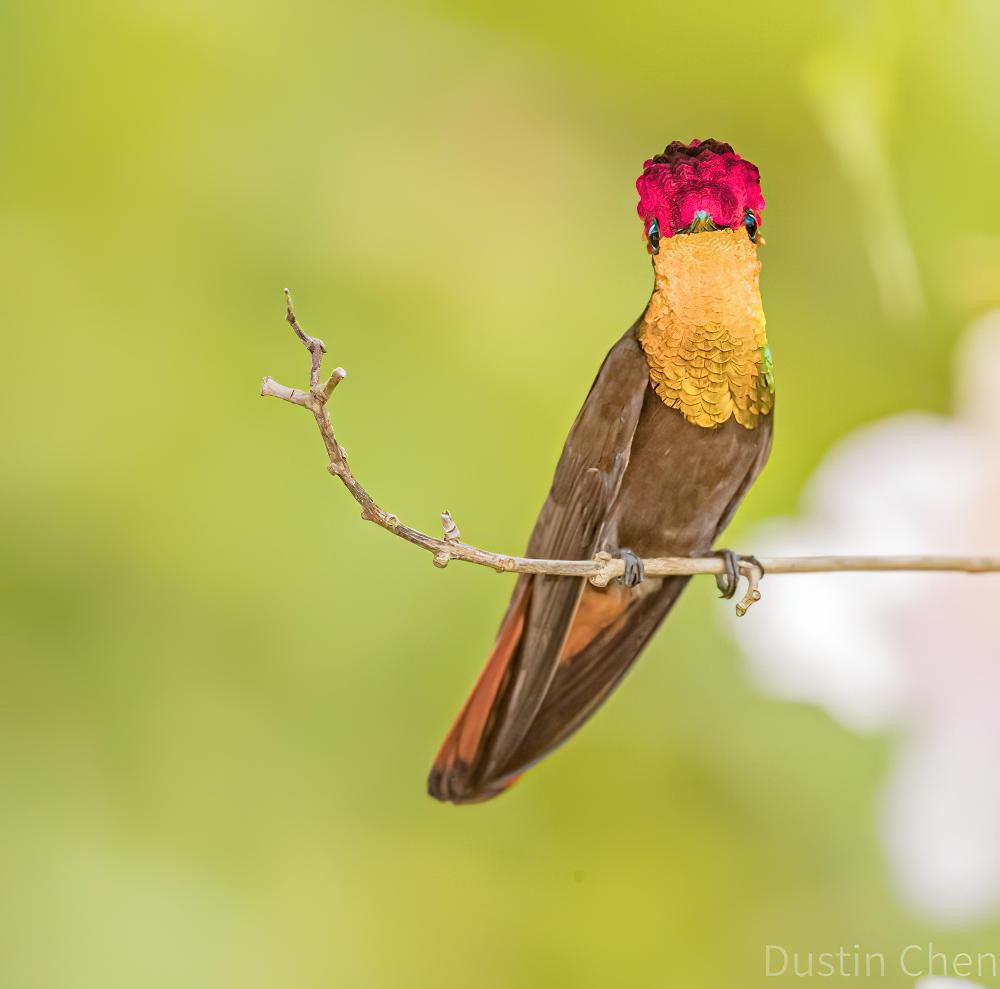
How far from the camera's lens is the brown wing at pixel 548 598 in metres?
0.65

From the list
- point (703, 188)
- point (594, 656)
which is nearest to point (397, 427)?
point (594, 656)

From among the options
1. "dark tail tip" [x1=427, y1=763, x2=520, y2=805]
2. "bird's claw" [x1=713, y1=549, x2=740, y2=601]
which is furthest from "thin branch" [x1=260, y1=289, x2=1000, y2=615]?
"dark tail tip" [x1=427, y1=763, x2=520, y2=805]

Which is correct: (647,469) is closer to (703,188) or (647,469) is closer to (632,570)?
(632,570)

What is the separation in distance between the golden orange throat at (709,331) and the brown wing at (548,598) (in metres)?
0.02

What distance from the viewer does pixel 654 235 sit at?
0.60 m

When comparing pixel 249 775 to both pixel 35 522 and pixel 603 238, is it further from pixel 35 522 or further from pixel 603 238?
pixel 603 238

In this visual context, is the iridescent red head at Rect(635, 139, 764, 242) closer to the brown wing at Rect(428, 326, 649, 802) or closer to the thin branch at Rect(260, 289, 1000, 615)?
the brown wing at Rect(428, 326, 649, 802)

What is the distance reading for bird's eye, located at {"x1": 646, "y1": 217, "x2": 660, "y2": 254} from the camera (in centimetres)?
60

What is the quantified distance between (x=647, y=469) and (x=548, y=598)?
3.9 inches

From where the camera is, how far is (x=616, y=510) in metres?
0.68

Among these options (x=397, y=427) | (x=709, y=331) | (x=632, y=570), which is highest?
(x=397, y=427)

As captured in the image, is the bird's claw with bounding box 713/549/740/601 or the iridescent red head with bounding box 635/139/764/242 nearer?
the iridescent red head with bounding box 635/139/764/242

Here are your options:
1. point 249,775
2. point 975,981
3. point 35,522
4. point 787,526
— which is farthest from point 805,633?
point 35,522

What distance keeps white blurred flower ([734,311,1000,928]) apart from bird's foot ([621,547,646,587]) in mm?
409
